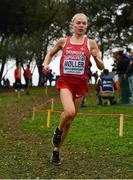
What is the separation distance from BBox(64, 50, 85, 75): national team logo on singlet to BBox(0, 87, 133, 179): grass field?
1460 mm

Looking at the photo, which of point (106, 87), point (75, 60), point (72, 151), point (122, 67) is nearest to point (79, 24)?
point (75, 60)

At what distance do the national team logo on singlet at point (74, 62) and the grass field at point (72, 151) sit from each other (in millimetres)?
1460

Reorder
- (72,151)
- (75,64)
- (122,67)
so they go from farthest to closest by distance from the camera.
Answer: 1. (122,67)
2. (72,151)
3. (75,64)

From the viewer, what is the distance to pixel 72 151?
9.93 m

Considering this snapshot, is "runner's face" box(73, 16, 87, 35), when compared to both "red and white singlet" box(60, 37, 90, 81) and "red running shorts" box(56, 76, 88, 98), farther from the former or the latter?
"red running shorts" box(56, 76, 88, 98)

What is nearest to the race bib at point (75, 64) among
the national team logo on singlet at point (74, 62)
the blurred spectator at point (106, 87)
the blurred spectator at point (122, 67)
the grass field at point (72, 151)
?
the national team logo on singlet at point (74, 62)

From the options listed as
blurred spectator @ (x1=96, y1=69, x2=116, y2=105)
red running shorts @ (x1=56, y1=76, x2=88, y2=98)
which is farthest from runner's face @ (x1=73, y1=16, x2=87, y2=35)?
blurred spectator @ (x1=96, y1=69, x2=116, y2=105)

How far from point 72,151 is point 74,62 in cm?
213

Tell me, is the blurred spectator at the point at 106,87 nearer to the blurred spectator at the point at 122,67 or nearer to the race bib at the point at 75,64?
the blurred spectator at the point at 122,67

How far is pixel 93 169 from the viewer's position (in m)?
8.12

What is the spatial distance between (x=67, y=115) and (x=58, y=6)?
4565 cm

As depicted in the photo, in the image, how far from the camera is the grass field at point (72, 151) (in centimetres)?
785

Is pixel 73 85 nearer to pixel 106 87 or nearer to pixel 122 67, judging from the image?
pixel 122 67

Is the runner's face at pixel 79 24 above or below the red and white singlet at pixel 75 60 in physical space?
above
